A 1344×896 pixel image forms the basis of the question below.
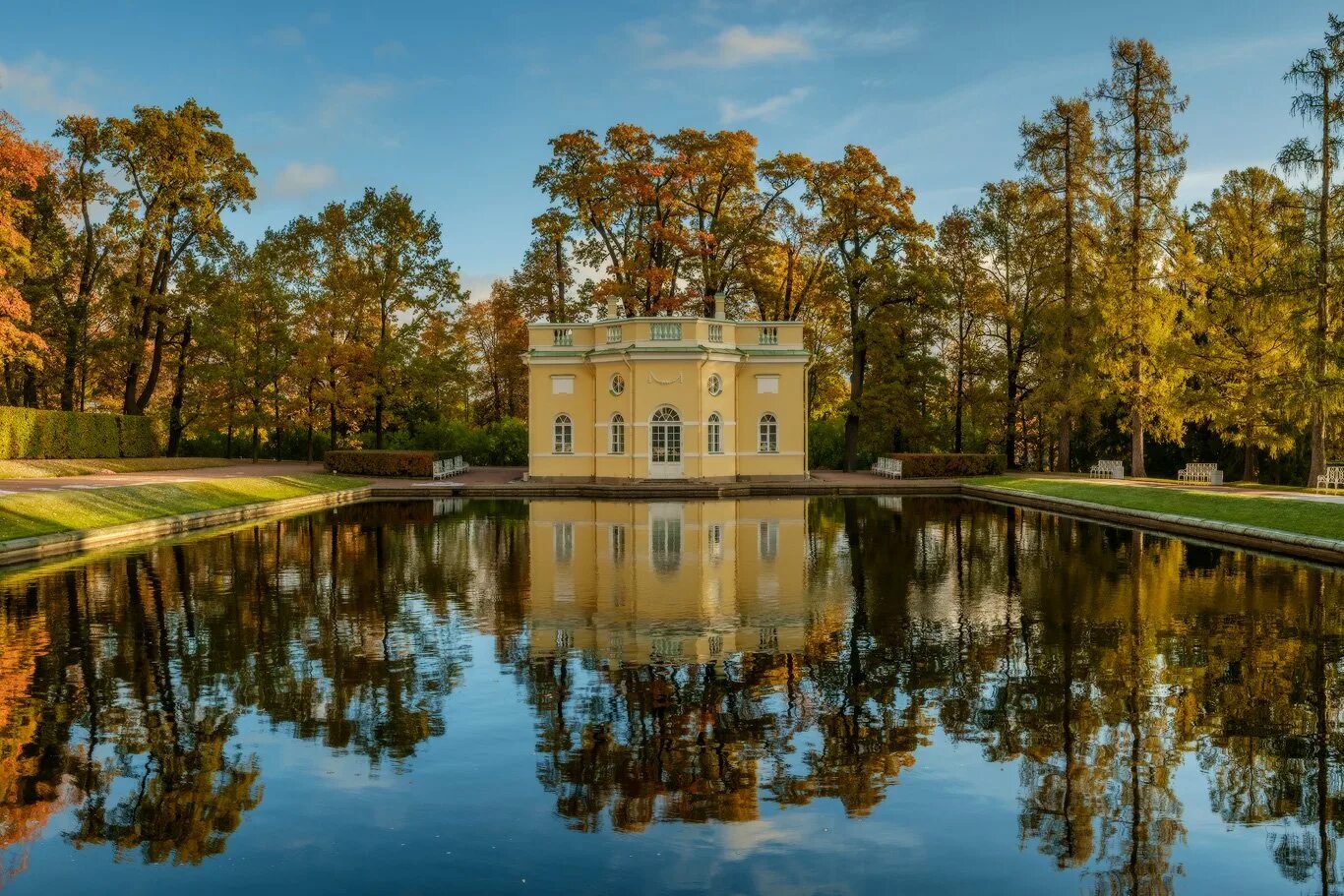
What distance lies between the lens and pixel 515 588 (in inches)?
496

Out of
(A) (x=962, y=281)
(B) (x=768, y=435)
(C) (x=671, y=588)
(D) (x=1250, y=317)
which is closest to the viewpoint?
(C) (x=671, y=588)

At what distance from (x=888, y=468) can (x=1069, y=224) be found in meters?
10.7

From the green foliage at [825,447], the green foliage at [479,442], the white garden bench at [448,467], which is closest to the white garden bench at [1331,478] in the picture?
the green foliage at [825,447]

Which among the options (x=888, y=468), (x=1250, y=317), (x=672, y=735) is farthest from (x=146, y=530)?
(x=1250, y=317)

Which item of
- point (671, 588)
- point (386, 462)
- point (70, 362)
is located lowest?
point (671, 588)

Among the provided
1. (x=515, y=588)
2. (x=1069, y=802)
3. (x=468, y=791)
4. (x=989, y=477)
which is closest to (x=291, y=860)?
(x=468, y=791)

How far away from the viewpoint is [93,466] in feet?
108

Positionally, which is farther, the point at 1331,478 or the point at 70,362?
the point at 70,362

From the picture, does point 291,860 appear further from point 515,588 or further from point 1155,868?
point 515,588

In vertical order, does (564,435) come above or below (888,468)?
above

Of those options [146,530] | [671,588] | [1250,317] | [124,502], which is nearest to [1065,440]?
[1250,317]

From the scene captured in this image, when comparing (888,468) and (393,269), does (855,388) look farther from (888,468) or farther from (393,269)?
(393,269)

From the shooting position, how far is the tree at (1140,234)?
31.3 meters

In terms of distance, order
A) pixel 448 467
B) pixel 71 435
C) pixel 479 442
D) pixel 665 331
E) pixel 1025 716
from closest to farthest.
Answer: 1. pixel 1025 716
2. pixel 665 331
3. pixel 71 435
4. pixel 448 467
5. pixel 479 442
